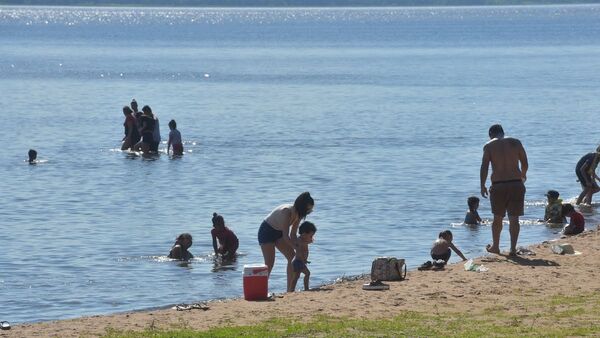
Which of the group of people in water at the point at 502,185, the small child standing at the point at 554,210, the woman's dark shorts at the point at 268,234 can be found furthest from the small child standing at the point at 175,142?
the woman's dark shorts at the point at 268,234

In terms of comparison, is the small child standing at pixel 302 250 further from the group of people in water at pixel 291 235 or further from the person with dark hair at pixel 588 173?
the person with dark hair at pixel 588 173

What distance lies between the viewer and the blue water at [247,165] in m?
22.5

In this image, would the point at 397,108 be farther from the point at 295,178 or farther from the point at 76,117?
the point at 295,178

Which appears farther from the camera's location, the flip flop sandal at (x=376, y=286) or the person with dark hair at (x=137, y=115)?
the person with dark hair at (x=137, y=115)

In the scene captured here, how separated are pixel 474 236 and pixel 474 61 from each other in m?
81.8

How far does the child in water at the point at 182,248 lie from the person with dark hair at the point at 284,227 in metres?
4.72

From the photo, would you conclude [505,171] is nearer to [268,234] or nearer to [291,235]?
[291,235]

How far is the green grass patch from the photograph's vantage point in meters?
13.9

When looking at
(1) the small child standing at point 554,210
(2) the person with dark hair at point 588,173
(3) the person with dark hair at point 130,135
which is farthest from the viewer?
(3) the person with dark hair at point 130,135

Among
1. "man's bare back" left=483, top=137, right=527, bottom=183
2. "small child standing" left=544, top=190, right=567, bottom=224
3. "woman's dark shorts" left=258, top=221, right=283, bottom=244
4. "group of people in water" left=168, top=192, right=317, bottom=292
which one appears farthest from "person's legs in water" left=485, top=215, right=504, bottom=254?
"small child standing" left=544, top=190, right=567, bottom=224

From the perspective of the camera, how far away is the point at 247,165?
1501 inches

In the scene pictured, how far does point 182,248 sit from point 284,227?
18.2ft

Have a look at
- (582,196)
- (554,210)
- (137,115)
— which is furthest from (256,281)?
(137,115)

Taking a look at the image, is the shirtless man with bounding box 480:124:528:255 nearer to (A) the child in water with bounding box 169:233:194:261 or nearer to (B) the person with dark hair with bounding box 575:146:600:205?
(A) the child in water with bounding box 169:233:194:261
